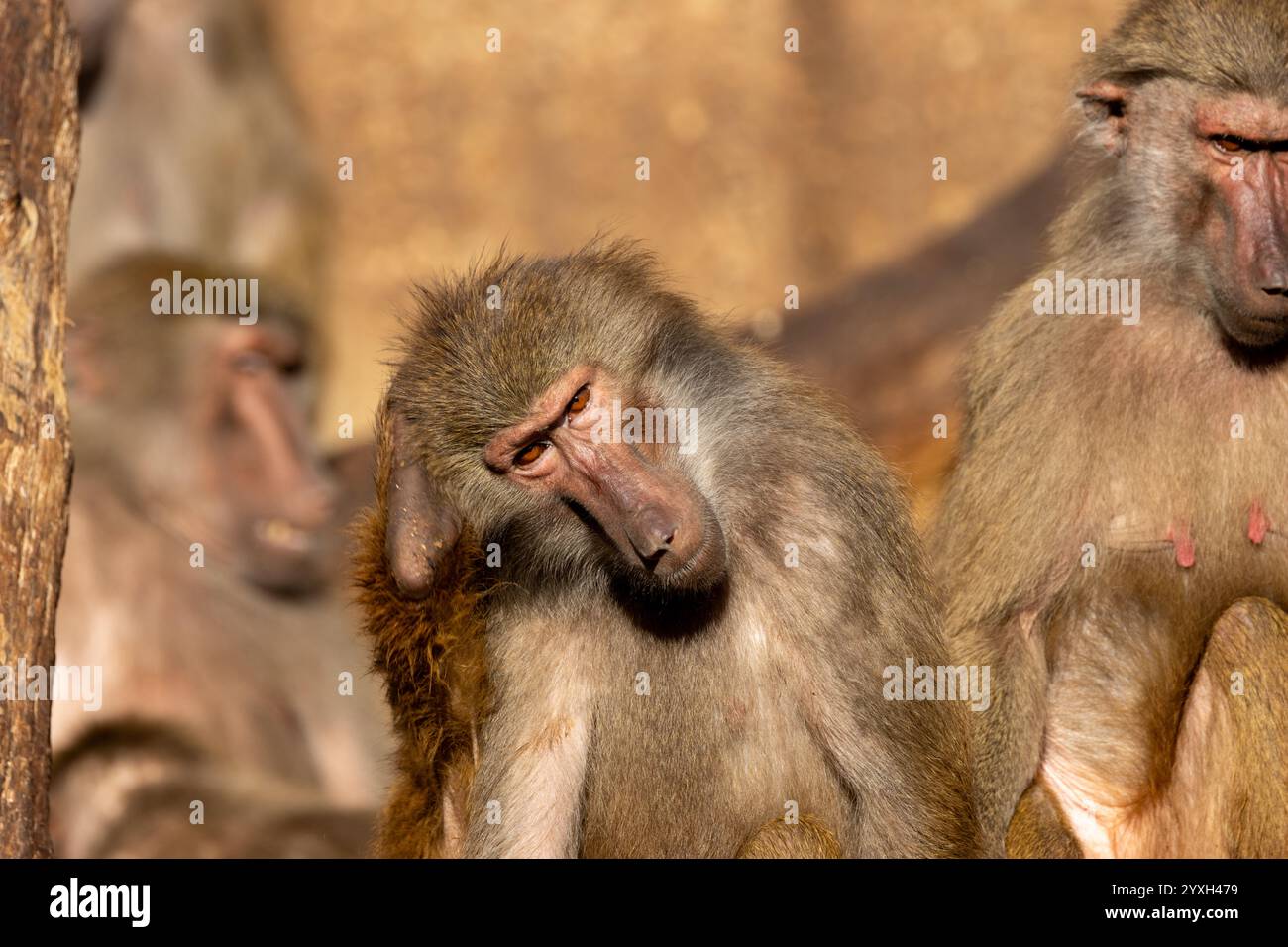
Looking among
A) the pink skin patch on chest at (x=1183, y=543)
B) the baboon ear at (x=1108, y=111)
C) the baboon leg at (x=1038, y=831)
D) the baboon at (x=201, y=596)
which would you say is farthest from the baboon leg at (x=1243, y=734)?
the baboon at (x=201, y=596)

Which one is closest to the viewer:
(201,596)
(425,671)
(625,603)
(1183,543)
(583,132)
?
(425,671)

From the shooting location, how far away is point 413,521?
136 inches

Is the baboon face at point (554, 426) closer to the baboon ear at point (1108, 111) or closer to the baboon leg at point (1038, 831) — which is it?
the baboon leg at point (1038, 831)

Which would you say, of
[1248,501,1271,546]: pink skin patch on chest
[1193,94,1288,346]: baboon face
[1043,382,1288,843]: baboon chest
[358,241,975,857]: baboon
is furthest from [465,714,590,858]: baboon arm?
[1193,94,1288,346]: baboon face

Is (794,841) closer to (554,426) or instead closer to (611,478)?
(611,478)

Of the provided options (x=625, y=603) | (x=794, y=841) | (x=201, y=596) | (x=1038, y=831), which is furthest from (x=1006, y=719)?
(x=201, y=596)

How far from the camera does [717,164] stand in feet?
34.1

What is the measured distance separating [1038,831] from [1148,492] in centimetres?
Result: 72

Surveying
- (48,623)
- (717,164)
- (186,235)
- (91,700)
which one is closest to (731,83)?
(717,164)

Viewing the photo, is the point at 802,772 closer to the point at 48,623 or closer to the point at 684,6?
the point at 48,623

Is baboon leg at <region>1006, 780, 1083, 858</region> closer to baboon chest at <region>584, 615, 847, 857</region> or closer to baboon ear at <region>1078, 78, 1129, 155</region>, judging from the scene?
baboon chest at <region>584, 615, 847, 857</region>

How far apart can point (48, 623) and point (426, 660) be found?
27.0 inches

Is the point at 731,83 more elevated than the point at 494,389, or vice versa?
the point at 731,83

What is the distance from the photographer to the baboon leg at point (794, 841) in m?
3.42
